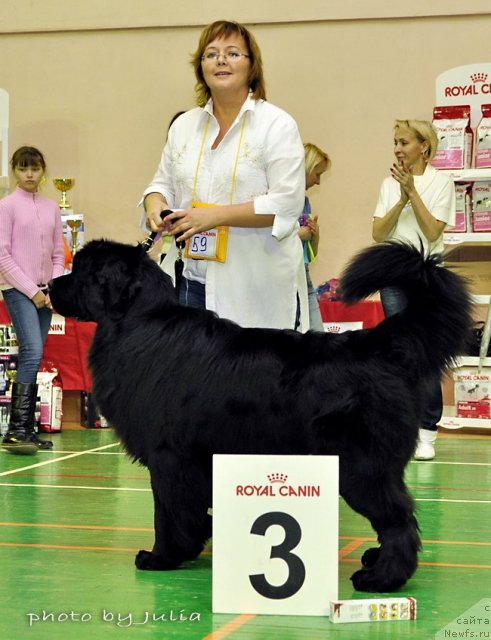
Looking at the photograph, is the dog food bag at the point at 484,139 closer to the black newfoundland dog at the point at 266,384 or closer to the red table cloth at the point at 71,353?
→ the red table cloth at the point at 71,353

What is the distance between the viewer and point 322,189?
8.38m

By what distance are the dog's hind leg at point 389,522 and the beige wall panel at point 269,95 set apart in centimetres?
573

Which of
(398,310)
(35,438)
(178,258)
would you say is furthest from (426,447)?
(178,258)

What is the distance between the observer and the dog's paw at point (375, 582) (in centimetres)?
269

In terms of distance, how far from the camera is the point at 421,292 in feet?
9.11

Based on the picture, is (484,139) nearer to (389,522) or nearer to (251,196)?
(251,196)

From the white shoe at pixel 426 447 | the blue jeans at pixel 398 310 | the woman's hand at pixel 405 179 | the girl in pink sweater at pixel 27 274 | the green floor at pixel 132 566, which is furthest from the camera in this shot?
the girl in pink sweater at pixel 27 274

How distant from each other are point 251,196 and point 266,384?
796 millimetres

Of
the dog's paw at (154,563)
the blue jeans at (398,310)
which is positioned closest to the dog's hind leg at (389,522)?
the dog's paw at (154,563)

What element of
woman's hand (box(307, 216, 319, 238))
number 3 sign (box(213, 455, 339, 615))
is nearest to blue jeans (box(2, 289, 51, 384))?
woman's hand (box(307, 216, 319, 238))

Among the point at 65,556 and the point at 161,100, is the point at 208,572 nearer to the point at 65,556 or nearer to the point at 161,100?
the point at 65,556

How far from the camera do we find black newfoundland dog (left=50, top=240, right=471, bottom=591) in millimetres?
2678

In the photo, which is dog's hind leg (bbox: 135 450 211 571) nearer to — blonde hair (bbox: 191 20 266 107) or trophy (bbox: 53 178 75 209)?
blonde hair (bbox: 191 20 266 107)

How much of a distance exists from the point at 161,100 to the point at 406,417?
6.46 m
